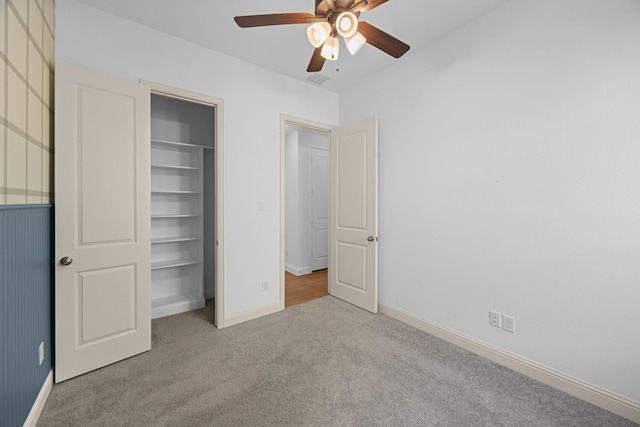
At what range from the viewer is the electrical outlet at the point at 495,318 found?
82.9 inches

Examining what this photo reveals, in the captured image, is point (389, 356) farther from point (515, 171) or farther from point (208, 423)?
point (515, 171)

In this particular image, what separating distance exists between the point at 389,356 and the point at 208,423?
4.54 ft

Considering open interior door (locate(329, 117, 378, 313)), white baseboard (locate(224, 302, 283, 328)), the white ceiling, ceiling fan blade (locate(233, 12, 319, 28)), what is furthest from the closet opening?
ceiling fan blade (locate(233, 12, 319, 28))

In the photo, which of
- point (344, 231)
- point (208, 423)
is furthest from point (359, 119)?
point (208, 423)

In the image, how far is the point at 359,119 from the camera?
332cm

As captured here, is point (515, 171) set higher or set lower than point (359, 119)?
lower

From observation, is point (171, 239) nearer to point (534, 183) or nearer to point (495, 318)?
point (495, 318)

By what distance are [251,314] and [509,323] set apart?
7.81 feet

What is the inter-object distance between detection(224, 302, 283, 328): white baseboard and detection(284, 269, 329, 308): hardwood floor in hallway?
0.72 ft

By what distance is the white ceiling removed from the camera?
202 cm

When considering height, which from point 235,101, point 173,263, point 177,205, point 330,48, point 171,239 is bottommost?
point 173,263

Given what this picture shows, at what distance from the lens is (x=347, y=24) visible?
1480mm

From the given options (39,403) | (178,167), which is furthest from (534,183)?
(39,403)

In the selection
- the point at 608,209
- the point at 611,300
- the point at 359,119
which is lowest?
the point at 611,300
